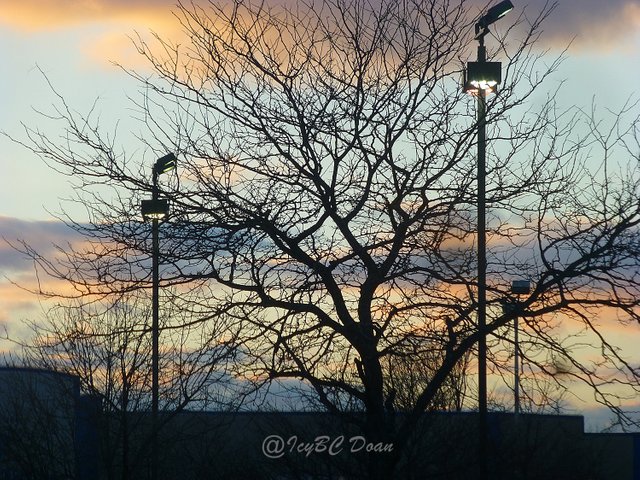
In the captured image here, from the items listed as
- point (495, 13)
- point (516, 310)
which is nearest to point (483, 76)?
point (495, 13)

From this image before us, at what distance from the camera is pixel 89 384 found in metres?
18.7

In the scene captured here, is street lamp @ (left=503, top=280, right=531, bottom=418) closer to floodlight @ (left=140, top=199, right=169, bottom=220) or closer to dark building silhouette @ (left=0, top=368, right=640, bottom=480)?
dark building silhouette @ (left=0, top=368, right=640, bottom=480)

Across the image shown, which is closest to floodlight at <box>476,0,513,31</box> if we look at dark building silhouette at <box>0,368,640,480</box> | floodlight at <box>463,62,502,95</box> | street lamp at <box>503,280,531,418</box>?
floodlight at <box>463,62,502,95</box>

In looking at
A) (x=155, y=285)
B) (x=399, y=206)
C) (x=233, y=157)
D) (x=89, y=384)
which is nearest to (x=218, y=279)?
(x=155, y=285)

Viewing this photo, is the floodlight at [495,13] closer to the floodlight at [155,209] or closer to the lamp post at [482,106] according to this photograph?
the lamp post at [482,106]

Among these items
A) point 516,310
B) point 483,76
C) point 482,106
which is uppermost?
point 483,76

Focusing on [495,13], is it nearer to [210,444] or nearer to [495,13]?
[495,13]

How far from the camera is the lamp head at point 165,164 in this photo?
1196 centimetres

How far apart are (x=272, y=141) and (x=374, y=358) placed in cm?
297

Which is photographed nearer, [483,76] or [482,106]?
[483,76]

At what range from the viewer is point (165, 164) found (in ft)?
39.3

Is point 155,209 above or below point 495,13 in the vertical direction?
below

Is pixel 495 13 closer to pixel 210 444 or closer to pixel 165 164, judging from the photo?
pixel 165 164

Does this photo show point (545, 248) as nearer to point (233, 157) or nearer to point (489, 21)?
point (489, 21)
